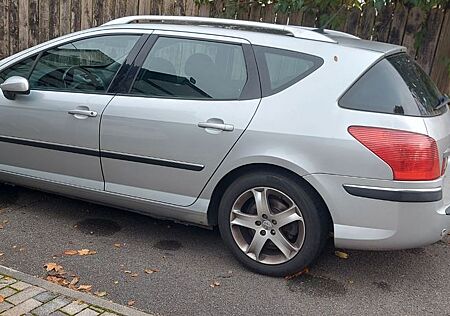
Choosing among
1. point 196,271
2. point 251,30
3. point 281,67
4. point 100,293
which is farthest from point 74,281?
point 251,30

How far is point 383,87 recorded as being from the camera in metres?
3.18

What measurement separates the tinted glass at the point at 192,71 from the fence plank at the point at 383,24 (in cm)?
228

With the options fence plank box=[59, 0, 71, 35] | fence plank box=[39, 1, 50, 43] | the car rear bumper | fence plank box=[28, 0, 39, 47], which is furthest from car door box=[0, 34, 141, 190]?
fence plank box=[28, 0, 39, 47]

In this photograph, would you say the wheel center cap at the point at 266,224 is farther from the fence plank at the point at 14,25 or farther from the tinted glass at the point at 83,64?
the fence plank at the point at 14,25

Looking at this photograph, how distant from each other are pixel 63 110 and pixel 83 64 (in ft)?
1.40

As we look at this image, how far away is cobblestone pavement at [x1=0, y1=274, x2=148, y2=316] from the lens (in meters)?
2.80

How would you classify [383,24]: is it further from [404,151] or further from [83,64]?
[83,64]

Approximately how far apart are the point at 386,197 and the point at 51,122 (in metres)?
2.61

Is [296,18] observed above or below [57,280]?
above

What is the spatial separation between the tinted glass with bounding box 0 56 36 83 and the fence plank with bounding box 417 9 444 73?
12.3ft

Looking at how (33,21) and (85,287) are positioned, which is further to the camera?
(33,21)

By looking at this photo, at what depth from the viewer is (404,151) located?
117 inches

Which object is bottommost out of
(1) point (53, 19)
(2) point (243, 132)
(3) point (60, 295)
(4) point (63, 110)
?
(3) point (60, 295)

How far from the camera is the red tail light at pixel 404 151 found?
9.77 ft
